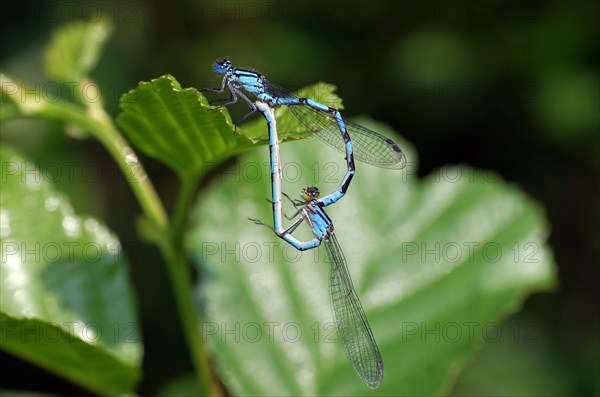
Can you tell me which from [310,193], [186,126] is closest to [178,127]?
[186,126]

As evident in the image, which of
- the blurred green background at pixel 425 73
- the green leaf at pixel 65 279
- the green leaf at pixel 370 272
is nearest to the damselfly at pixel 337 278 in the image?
the green leaf at pixel 370 272

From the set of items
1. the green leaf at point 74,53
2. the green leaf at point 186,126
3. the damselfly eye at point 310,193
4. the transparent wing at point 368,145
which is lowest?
the damselfly eye at point 310,193

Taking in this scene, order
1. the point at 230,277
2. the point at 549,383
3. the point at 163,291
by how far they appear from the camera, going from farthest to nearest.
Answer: the point at 163,291
the point at 549,383
the point at 230,277

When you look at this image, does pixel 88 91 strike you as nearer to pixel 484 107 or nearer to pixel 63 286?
pixel 63 286

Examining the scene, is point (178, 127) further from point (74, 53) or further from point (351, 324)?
point (351, 324)

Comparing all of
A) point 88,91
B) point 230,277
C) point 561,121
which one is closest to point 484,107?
point 561,121

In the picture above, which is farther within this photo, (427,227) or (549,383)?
(549,383)

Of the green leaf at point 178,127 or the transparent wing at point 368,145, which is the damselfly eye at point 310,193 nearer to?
the transparent wing at point 368,145
